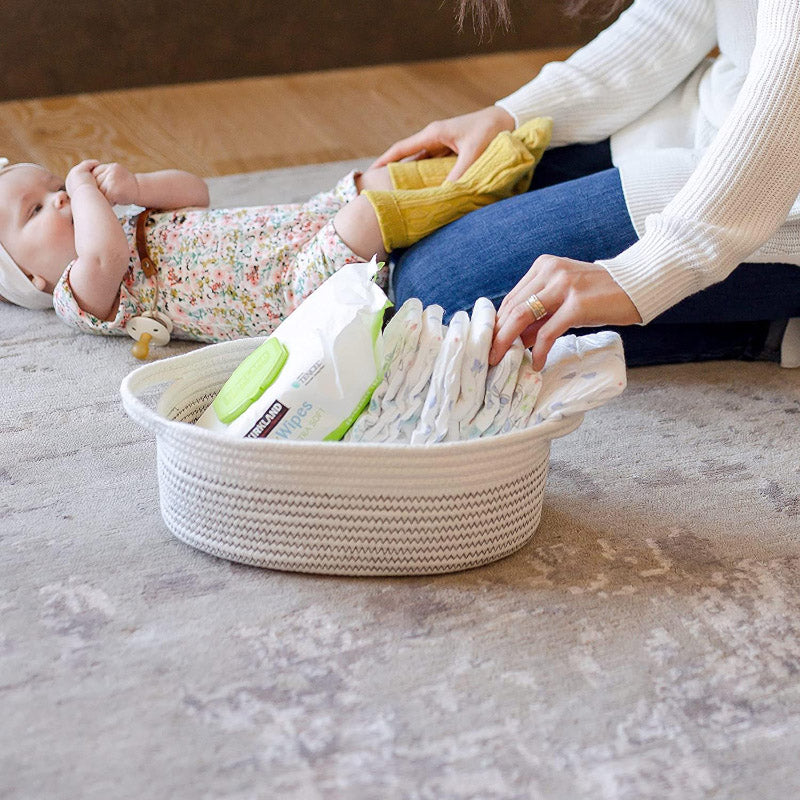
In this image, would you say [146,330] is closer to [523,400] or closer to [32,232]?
[32,232]

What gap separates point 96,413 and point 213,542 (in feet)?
1.31

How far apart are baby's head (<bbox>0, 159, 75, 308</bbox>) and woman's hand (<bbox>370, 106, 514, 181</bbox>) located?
48 centimetres

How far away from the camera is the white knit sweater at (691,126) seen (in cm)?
104

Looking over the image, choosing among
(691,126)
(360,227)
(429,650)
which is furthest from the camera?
(691,126)

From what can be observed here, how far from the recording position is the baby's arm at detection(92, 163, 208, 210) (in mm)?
1548

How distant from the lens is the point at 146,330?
151 cm

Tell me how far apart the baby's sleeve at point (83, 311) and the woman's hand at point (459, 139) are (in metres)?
0.43

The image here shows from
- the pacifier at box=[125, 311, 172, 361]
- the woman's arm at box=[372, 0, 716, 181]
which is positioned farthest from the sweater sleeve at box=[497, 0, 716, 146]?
the pacifier at box=[125, 311, 172, 361]

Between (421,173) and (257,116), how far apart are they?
121cm


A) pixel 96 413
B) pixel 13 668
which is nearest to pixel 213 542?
pixel 13 668

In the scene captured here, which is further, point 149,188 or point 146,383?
point 149,188

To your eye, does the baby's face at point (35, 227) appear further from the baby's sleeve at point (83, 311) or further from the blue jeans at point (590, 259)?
the blue jeans at point (590, 259)

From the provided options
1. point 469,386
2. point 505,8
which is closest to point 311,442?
point 469,386

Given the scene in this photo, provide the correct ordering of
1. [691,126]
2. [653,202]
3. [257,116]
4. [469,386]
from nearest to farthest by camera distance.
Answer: [469,386] → [653,202] → [691,126] → [257,116]
